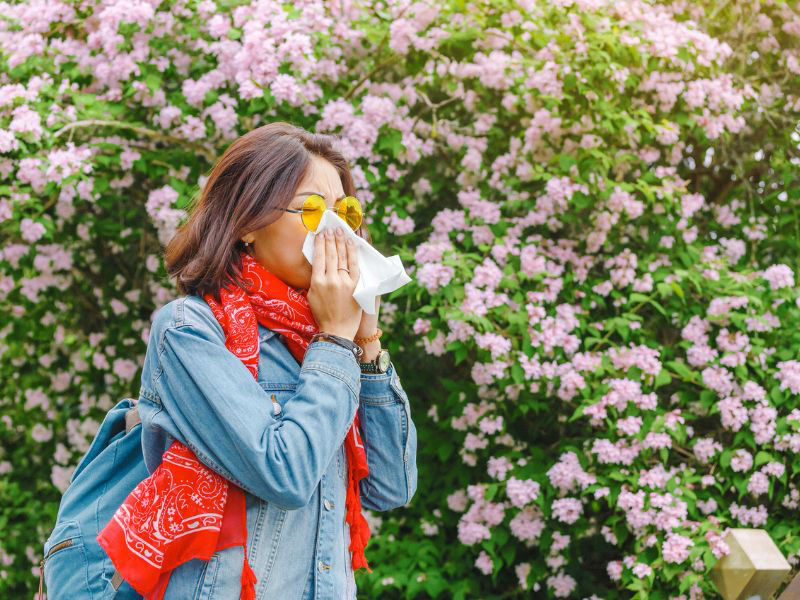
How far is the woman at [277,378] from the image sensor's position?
1.32 meters

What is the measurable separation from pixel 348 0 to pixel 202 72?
74 centimetres

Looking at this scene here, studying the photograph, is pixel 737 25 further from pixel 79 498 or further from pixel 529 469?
pixel 79 498

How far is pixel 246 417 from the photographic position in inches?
51.0

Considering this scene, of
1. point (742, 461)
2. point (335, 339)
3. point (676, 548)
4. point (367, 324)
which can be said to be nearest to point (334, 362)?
point (335, 339)

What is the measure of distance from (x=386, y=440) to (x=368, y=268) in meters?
0.36

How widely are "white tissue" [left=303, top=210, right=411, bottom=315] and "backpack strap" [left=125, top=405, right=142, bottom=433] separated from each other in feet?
1.44

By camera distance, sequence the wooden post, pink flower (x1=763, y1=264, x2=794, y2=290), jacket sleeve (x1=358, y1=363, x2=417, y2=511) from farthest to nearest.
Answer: pink flower (x1=763, y1=264, x2=794, y2=290) < the wooden post < jacket sleeve (x1=358, y1=363, x2=417, y2=511)

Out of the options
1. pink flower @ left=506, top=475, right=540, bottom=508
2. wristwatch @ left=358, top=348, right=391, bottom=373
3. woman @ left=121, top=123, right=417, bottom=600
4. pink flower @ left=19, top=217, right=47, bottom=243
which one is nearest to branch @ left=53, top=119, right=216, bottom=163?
pink flower @ left=19, top=217, right=47, bottom=243

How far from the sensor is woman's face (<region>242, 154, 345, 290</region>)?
60.6 inches

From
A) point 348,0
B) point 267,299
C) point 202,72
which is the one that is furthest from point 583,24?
point 267,299

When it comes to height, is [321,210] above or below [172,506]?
above

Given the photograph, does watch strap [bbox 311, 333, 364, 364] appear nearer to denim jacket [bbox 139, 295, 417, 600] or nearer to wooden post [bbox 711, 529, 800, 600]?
denim jacket [bbox 139, 295, 417, 600]

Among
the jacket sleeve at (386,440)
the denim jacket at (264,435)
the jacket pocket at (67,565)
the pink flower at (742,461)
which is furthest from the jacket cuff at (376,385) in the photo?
the pink flower at (742,461)

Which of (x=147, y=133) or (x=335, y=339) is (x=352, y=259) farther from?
(x=147, y=133)
